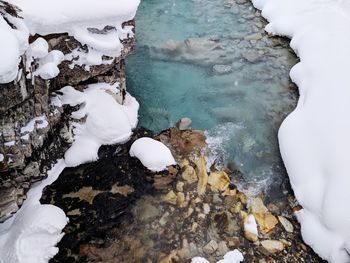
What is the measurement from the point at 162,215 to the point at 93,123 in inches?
59.1

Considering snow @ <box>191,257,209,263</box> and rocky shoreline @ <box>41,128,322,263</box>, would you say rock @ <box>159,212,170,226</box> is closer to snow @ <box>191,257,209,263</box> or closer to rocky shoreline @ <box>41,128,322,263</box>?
rocky shoreline @ <box>41,128,322,263</box>

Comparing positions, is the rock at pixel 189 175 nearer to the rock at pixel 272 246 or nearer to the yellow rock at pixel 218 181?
the yellow rock at pixel 218 181

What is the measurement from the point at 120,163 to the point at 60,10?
6.47ft

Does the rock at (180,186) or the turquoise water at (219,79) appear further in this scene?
the turquoise water at (219,79)

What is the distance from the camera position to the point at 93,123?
4793mm

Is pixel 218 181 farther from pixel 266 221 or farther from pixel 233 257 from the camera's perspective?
pixel 233 257

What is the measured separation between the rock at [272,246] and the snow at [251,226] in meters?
0.14

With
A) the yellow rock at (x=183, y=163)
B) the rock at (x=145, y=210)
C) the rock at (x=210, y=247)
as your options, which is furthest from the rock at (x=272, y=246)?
the yellow rock at (x=183, y=163)

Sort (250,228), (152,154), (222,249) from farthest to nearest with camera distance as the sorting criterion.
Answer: (152,154) → (250,228) → (222,249)

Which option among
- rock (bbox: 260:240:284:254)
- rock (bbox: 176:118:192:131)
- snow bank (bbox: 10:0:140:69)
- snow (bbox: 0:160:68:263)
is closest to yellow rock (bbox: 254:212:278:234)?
rock (bbox: 260:240:284:254)

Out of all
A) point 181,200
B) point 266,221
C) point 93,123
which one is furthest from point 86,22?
point 266,221

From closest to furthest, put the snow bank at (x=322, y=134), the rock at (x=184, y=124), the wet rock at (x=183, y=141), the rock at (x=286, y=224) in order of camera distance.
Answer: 1. the snow bank at (x=322, y=134)
2. the rock at (x=286, y=224)
3. the wet rock at (x=183, y=141)
4. the rock at (x=184, y=124)

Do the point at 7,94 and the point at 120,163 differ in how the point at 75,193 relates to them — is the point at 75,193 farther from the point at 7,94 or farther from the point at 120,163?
the point at 7,94

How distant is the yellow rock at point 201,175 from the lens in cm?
456
